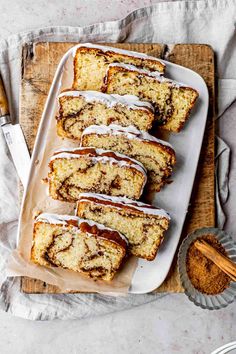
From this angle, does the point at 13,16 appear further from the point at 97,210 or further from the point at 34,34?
the point at 97,210

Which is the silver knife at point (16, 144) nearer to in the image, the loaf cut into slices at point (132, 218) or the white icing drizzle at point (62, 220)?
the white icing drizzle at point (62, 220)

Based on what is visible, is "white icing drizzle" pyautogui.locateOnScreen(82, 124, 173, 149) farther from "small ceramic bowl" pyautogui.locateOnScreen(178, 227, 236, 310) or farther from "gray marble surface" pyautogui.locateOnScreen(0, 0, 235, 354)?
"gray marble surface" pyautogui.locateOnScreen(0, 0, 235, 354)

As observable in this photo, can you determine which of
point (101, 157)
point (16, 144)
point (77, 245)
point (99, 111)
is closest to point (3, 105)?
point (16, 144)

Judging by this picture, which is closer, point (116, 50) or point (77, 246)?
point (77, 246)

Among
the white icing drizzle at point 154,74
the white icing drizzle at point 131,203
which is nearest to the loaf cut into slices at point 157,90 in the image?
the white icing drizzle at point 154,74

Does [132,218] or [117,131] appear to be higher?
[117,131]

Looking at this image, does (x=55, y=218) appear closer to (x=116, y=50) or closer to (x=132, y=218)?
(x=132, y=218)

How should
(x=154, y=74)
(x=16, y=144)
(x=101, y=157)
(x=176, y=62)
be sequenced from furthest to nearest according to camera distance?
(x=176, y=62) < (x=16, y=144) < (x=154, y=74) < (x=101, y=157)
